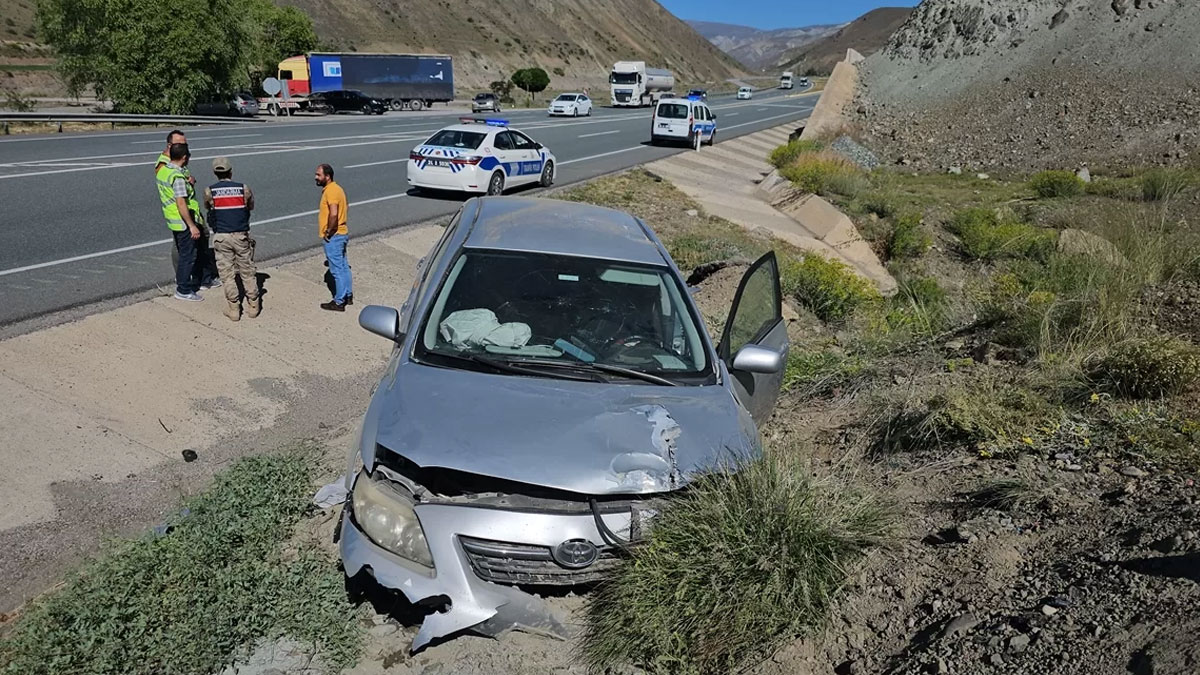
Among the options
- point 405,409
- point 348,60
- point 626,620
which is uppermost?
point 348,60

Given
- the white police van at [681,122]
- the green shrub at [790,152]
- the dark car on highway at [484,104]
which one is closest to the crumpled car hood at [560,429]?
the green shrub at [790,152]

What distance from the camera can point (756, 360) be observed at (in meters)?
4.57

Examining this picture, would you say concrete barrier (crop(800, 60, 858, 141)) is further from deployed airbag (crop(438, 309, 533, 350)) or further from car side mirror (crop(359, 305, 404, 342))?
car side mirror (crop(359, 305, 404, 342))

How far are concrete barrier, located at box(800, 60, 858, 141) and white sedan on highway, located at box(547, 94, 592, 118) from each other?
15300 millimetres

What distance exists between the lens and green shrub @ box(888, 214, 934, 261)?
53.7ft

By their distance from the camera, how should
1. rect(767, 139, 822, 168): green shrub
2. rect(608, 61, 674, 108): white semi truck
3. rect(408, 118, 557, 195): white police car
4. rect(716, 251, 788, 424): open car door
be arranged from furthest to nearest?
rect(608, 61, 674, 108): white semi truck < rect(767, 139, 822, 168): green shrub < rect(408, 118, 557, 195): white police car < rect(716, 251, 788, 424): open car door

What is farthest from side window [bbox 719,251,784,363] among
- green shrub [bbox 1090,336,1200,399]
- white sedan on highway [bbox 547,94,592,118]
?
white sedan on highway [bbox 547,94,592,118]

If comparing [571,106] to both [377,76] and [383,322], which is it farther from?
[383,322]

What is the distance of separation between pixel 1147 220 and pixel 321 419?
964 cm

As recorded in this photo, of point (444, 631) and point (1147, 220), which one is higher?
point (1147, 220)

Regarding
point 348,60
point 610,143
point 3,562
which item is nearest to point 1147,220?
point 3,562

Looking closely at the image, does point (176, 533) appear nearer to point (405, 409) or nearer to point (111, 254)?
point (405, 409)

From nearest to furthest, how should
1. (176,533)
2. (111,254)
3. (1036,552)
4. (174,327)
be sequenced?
(1036,552)
(176,533)
(174,327)
(111,254)

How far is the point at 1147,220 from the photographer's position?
1016cm
